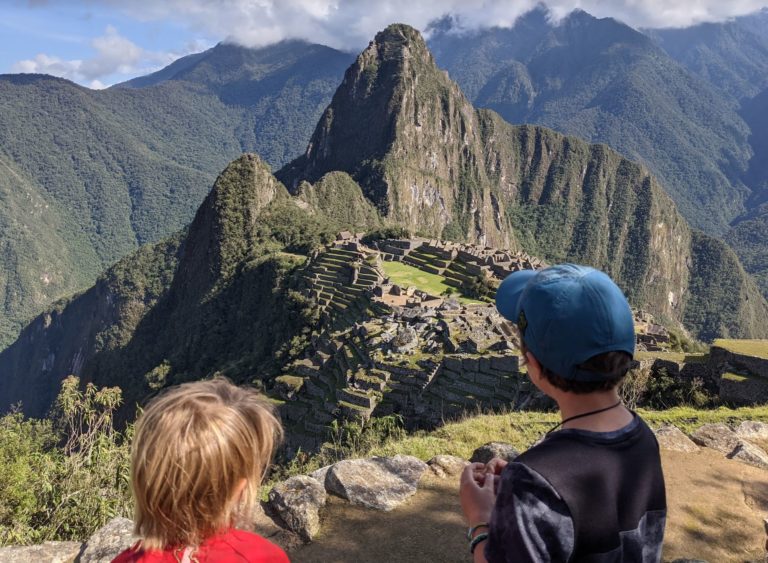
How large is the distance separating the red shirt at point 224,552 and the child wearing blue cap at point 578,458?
0.85 m

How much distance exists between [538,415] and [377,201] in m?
96.8

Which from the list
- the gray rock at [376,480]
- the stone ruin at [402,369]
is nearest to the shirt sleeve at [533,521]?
the gray rock at [376,480]

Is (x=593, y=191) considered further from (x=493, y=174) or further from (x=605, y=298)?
(x=605, y=298)

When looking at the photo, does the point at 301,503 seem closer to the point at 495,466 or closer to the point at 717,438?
the point at 495,466

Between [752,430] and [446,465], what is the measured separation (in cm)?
476

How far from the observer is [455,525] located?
16.5 ft

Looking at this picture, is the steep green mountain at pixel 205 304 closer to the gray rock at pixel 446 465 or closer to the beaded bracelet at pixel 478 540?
the gray rock at pixel 446 465

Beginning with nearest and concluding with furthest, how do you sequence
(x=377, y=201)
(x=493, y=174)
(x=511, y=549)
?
(x=511, y=549) < (x=377, y=201) < (x=493, y=174)

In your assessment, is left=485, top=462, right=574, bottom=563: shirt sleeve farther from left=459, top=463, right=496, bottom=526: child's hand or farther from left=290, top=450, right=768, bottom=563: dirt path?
left=290, top=450, right=768, bottom=563: dirt path

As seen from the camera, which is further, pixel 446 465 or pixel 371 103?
pixel 371 103

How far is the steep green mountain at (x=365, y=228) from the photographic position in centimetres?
5662

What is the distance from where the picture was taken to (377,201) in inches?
4102

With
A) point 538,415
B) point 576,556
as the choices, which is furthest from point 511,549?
point 538,415

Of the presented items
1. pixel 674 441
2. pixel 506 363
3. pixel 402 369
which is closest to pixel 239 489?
pixel 674 441
